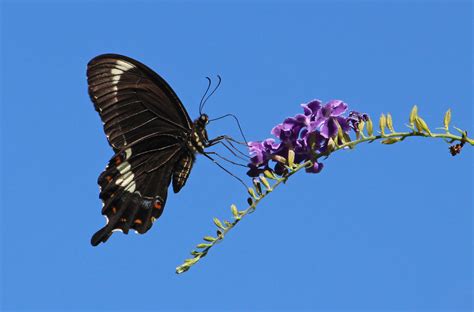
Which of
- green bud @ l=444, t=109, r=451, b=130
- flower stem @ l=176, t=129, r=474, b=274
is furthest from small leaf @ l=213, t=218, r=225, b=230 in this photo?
green bud @ l=444, t=109, r=451, b=130

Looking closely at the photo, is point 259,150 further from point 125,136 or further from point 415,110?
point 125,136

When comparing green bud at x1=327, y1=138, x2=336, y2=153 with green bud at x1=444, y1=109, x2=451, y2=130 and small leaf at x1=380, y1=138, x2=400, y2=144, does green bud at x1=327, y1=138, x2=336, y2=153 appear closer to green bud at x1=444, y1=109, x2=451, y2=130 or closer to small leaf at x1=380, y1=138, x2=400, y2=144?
small leaf at x1=380, y1=138, x2=400, y2=144

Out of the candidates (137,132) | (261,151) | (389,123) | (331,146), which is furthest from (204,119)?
(389,123)

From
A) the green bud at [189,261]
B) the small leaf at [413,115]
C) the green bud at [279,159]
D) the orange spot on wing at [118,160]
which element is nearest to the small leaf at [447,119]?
the small leaf at [413,115]

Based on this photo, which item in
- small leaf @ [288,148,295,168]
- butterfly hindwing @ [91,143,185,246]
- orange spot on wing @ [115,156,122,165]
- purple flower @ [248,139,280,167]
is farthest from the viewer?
orange spot on wing @ [115,156,122,165]

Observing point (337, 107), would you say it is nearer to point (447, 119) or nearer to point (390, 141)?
point (390, 141)

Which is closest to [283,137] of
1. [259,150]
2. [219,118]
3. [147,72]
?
[259,150]
